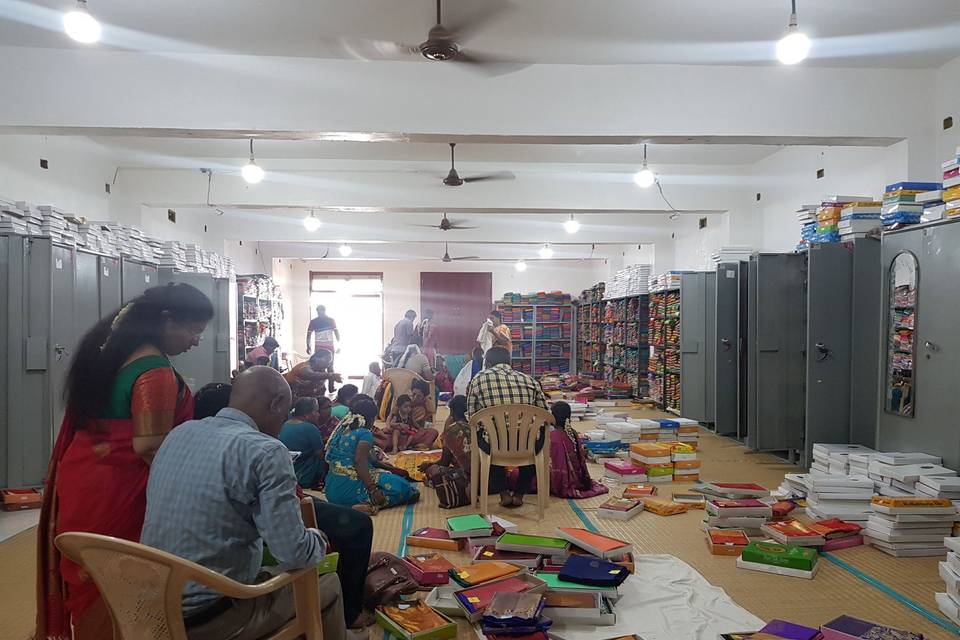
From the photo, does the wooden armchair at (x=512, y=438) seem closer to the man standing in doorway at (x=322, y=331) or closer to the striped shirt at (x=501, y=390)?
the striped shirt at (x=501, y=390)

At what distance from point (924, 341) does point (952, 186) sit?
1.16 m

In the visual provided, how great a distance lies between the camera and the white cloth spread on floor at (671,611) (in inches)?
115

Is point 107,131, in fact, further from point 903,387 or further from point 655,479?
point 903,387

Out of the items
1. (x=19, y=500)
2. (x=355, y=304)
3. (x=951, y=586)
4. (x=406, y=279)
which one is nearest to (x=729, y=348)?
(x=951, y=586)

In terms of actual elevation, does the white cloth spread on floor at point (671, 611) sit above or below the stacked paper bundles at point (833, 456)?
below

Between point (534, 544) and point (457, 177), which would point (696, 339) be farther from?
point (534, 544)

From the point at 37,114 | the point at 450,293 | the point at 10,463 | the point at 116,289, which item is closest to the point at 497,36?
the point at 37,114

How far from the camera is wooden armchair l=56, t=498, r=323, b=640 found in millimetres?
1663

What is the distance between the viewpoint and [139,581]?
5.60 ft

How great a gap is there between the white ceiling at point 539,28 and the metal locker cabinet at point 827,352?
184 cm

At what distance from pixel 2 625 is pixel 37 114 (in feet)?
12.7

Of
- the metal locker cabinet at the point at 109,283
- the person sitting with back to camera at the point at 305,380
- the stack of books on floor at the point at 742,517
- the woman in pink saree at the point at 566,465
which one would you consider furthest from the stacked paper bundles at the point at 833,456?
the metal locker cabinet at the point at 109,283

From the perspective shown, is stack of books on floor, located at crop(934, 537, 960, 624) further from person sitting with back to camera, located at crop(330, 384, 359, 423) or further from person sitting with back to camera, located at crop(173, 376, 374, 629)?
person sitting with back to camera, located at crop(330, 384, 359, 423)

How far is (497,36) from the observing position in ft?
16.1
